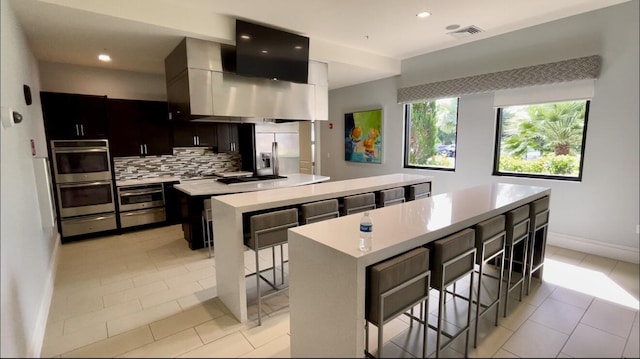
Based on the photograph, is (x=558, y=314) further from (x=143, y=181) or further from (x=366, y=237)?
(x=143, y=181)

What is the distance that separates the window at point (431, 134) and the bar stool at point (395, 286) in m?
3.56

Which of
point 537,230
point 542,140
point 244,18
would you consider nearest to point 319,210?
point 537,230

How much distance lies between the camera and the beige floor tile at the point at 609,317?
177cm

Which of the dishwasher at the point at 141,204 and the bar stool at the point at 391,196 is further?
the dishwasher at the point at 141,204

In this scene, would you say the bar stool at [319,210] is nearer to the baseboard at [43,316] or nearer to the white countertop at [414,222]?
the white countertop at [414,222]

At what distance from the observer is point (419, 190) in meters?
3.28

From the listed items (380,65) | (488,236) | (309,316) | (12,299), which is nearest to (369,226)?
(309,316)

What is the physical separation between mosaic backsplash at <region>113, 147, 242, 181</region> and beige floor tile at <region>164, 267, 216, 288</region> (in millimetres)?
2627

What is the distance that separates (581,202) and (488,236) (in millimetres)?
2480

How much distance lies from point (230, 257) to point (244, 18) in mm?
2616

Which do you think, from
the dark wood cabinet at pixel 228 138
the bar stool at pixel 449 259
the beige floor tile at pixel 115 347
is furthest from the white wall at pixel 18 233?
the dark wood cabinet at pixel 228 138

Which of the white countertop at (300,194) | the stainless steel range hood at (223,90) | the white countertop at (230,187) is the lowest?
the white countertop at (230,187)

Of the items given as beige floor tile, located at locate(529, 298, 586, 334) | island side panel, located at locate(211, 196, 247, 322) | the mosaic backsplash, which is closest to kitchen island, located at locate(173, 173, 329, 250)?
island side panel, located at locate(211, 196, 247, 322)

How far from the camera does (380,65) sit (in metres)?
4.76
